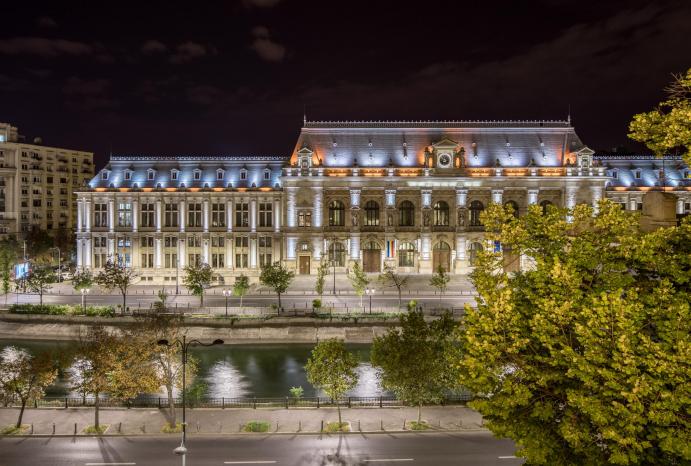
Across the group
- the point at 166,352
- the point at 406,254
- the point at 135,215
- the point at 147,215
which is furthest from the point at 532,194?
the point at 166,352

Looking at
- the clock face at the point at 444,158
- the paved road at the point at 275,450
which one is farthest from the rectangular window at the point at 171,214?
the paved road at the point at 275,450

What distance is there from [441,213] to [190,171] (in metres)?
44.9

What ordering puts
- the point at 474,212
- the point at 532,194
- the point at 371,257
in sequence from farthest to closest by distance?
1. the point at 474,212
2. the point at 371,257
3. the point at 532,194

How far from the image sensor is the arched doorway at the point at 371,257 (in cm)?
9350

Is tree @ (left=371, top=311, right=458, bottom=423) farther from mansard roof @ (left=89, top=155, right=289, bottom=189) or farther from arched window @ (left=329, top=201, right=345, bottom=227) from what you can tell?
mansard roof @ (left=89, top=155, right=289, bottom=189)

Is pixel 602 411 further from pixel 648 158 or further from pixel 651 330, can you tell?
pixel 648 158

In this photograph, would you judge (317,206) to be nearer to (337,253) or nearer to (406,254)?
(337,253)

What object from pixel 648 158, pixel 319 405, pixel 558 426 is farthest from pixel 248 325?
pixel 648 158

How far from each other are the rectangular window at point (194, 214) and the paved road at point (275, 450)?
66.1 m

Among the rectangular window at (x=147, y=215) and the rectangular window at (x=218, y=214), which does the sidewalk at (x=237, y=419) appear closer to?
the rectangular window at (x=218, y=214)

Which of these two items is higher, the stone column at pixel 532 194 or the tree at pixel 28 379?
the stone column at pixel 532 194

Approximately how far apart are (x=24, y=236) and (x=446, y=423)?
127 meters

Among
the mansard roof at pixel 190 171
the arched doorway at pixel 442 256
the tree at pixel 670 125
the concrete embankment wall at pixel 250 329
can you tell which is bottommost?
the concrete embankment wall at pixel 250 329

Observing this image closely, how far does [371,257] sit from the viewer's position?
308 feet
